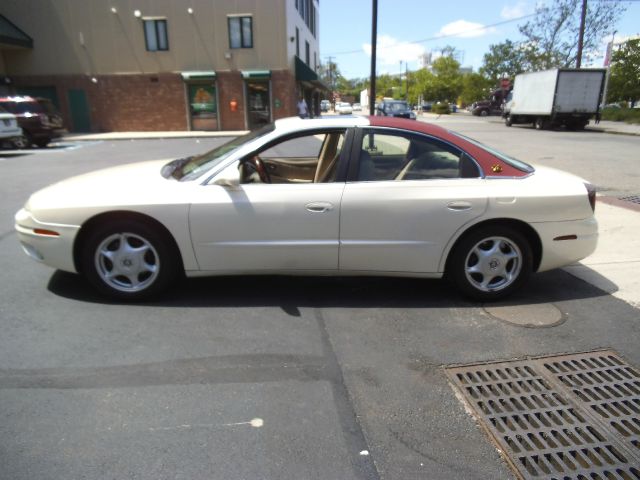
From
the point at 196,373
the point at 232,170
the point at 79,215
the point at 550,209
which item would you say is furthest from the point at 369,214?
the point at 79,215

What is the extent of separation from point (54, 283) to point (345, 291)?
8.69ft

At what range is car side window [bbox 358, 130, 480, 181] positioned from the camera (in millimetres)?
3859

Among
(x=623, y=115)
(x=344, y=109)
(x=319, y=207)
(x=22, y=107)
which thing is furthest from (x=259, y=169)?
(x=344, y=109)

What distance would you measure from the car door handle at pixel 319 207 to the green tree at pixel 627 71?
198ft

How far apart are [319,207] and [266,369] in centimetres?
132

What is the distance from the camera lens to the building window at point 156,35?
2638 cm

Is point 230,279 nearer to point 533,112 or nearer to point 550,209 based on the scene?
point 550,209

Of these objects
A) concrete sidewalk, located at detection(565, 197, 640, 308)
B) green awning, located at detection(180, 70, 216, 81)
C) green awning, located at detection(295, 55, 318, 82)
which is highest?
green awning, located at detection(295, 55, 318, 82)

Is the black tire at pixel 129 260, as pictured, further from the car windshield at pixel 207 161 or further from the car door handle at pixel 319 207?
the car door handle at pixel 319 207

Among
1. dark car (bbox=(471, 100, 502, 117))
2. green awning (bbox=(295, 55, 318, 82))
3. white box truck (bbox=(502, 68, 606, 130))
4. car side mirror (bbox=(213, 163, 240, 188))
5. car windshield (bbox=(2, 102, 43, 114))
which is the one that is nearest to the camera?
car side mirror (bbox=(213, 163, 240, 188))

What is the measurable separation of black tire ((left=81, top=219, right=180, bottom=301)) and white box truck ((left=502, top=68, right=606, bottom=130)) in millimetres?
26269

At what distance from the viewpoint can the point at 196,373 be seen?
9.64 ft

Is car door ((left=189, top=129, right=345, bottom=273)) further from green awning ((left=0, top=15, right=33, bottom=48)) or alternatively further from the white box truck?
green awning ((left=0, top=15, right=33, bottom=48))

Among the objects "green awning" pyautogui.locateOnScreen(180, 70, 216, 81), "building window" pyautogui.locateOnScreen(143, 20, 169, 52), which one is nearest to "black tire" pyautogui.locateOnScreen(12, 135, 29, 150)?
"green awning" pyautogui.locateOnScreen(180, 70, 216, 81)
